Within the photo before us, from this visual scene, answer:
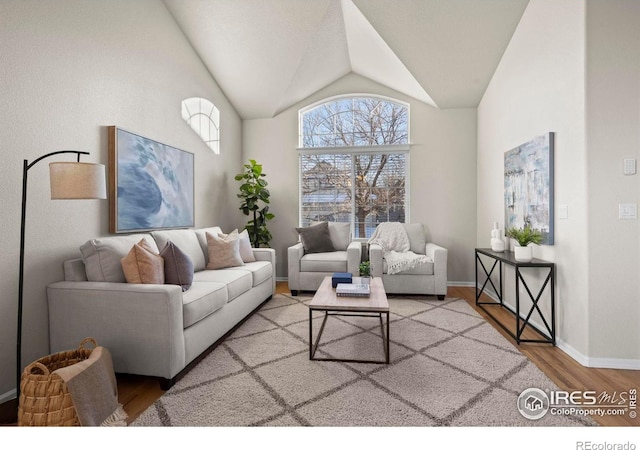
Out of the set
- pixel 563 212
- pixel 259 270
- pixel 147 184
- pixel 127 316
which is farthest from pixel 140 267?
pixel 563 212

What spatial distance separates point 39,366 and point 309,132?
4.37m

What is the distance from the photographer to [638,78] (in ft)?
7.13

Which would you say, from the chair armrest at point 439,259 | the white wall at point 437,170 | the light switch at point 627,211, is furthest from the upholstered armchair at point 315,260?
the light switch at point 627,211

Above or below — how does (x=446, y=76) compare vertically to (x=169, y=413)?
above

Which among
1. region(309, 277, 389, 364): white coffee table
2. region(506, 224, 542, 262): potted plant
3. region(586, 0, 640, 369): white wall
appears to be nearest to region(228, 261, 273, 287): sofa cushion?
region(309, 277, 389, 364): white coffee table

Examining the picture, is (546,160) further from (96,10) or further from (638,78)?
(96,10)

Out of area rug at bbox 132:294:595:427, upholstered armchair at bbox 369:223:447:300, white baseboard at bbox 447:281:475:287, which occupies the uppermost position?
upholstered armchair at bbox 369:223:447:300

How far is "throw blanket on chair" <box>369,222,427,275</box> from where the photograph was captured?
12.9ft

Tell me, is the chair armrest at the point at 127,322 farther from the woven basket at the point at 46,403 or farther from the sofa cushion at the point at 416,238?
the sofa cushion at the point at 416,238

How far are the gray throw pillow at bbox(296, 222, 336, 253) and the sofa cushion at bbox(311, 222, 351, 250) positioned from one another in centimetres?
10

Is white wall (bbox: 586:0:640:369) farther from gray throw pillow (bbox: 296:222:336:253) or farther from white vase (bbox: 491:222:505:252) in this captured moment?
gray throw pillow (bbox: 296:222:336:253)

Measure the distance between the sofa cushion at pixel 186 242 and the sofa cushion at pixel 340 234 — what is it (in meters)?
1.84
